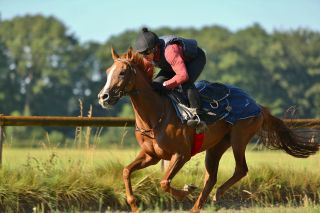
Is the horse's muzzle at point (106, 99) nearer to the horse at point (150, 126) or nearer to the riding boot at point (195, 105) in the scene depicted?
the horse at point (150, 126)

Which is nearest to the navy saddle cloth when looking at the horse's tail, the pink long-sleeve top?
the pink long-sleeve top

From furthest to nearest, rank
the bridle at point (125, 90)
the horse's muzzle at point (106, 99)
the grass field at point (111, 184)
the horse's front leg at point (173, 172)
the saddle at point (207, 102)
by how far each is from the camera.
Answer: the grass field at point (111, 184)
the saddle at point (207, 102)
the horse's front leg at point (173, 172)
the bridle at point (125, 90)
the horse's muzzle at point (106, 99)

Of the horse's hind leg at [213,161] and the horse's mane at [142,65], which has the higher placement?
the horse's mane at [142,65]

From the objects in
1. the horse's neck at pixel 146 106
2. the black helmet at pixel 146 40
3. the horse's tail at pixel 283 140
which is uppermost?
the black helmet at pixel 146 40

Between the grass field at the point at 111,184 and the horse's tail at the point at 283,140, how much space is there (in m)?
0.72

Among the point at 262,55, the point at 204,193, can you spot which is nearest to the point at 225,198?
the point at 204,193

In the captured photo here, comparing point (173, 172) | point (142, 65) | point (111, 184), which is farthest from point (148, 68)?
point (111, 184)

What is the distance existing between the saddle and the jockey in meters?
0.10

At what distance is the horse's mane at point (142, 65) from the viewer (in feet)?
26.9

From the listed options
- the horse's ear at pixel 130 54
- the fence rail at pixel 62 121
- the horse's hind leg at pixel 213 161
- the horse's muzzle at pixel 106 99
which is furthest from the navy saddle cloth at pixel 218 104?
the fence rail at pixel 62 121

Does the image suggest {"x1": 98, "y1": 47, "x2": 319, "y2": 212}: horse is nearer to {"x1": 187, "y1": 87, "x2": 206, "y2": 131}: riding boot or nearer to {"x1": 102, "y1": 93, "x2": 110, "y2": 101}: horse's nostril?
{"x1": 102, "y1": 93, "x2": 110, "y2": 101}: horse's nostril

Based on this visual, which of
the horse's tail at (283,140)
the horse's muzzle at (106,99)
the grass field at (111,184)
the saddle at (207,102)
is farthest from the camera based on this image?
the horse's tail at (283,140)

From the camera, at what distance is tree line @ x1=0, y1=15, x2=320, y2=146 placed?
70.4 meters

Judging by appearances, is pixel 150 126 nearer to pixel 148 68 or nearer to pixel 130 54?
pixel 148 68
